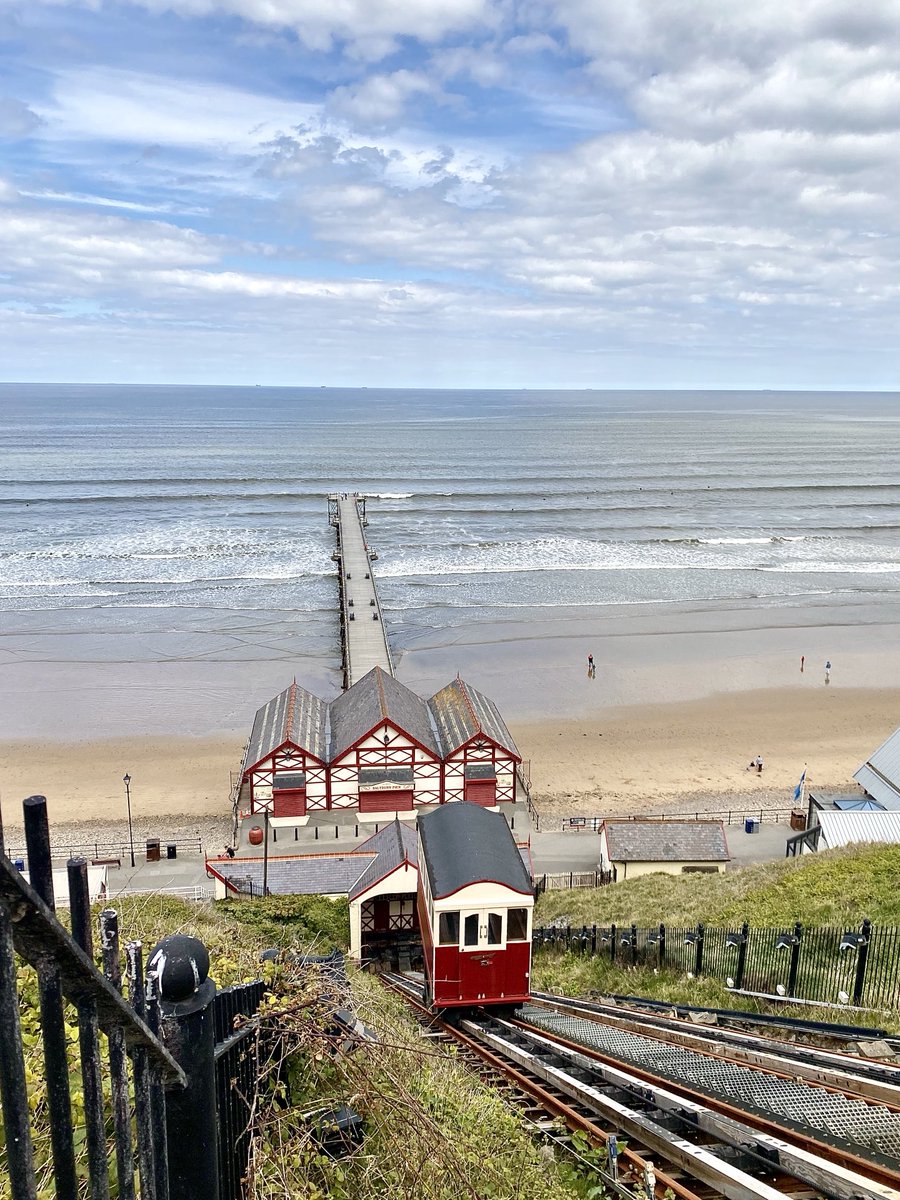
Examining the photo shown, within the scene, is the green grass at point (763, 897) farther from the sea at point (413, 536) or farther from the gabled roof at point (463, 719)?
the sea at point (413, 536)

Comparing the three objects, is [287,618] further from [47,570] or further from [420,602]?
[47,570]

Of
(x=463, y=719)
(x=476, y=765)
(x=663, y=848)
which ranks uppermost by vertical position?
(x=463, y=719)

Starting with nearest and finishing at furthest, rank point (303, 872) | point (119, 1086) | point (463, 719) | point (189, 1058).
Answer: point (119, 1086) < point (189, 1058) < point (303, 872) < point (463, 719)

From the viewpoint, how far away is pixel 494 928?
14.7 m

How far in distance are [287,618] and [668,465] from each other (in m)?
86.2

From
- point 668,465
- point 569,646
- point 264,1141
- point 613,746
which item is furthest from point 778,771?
point 668,465

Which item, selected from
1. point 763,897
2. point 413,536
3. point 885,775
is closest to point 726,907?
point 763,897

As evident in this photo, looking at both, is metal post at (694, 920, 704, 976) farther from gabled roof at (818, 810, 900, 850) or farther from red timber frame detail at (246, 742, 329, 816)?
red timber frame detail at (246, 742, 329, 816)

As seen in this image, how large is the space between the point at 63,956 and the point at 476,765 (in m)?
26.9

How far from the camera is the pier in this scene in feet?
130

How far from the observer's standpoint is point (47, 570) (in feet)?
204

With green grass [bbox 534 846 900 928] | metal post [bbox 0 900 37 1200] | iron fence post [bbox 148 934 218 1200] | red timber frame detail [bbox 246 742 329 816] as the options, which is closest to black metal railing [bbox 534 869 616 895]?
green grass [bbox 534 846 900 928]

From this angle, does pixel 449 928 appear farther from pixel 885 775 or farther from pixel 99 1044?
pixel 885 775

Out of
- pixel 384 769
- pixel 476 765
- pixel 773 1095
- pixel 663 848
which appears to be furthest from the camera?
pixel 476 765
